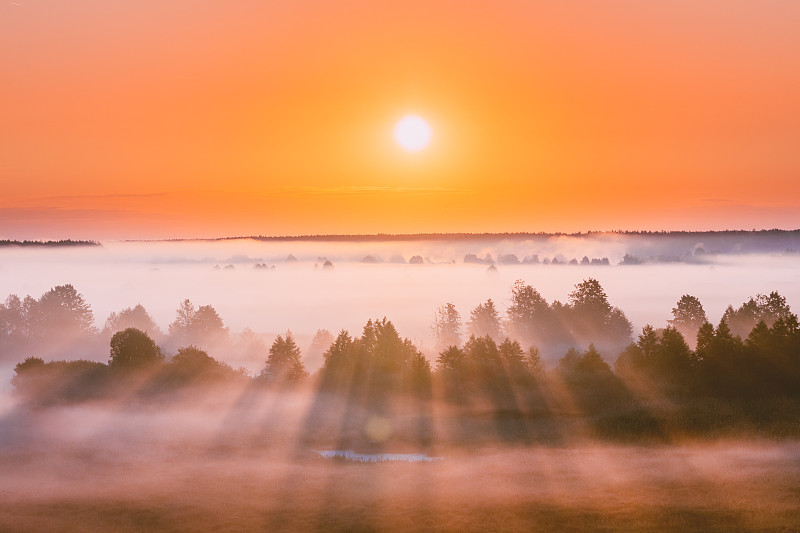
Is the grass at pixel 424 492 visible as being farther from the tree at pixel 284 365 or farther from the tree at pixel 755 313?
the tree at pixel 755 313

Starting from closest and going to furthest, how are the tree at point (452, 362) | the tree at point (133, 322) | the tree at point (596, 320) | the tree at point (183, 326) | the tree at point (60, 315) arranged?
1. the tree at point (452, 362)
2. the tree at point (596, 320)
3. the tree at point (60, 315)
4. the tree at point (183, 326)
5. the tree at point (133, 322)

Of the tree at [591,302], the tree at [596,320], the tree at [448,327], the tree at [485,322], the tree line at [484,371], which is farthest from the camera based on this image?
the tree at [448,327]

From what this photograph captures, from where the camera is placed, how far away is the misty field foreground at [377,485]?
4834cm

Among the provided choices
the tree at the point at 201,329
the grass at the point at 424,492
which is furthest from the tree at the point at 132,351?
the tree at the point at 201,329

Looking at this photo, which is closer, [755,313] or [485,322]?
[755,313]

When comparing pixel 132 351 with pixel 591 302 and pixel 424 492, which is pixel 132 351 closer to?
pixel 424 492

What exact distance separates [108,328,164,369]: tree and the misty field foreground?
2847cm

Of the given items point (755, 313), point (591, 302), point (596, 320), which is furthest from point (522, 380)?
point (591, 302)

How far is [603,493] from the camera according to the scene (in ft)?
174

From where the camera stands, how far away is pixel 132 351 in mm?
111438

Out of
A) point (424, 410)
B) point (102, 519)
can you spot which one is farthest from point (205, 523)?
point (424, 410)

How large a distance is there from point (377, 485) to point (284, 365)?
187ft

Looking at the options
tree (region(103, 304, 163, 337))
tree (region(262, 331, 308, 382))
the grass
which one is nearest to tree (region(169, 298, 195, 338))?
tree (region(103, 304, 163, 337))

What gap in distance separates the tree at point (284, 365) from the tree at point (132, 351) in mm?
15129
